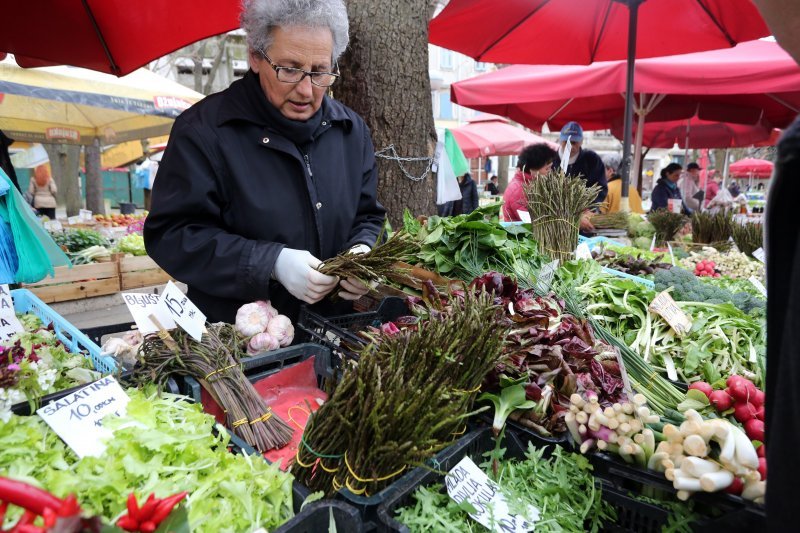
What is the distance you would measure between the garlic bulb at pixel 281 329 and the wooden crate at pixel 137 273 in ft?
19.9

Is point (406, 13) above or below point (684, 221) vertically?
above

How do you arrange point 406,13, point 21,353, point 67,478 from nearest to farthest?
1. point 67,478
2. point 21,353
3. point 406,13

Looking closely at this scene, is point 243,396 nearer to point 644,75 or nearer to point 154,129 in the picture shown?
point 644,75

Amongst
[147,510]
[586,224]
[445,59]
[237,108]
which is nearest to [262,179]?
[237,108]

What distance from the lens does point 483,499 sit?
1.28 metres

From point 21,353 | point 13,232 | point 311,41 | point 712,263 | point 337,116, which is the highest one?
point 311,41

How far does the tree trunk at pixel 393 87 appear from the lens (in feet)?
11.4

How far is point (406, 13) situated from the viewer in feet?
11.6

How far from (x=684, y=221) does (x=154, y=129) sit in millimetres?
10435

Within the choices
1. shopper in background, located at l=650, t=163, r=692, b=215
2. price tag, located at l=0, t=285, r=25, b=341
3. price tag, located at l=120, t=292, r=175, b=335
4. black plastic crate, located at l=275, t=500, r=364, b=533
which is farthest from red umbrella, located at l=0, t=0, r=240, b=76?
shopper in background, located at l=650, t=163, r=692, b=215

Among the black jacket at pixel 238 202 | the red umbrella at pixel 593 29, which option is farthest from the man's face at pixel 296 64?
the red umbrella at pixel 593 29

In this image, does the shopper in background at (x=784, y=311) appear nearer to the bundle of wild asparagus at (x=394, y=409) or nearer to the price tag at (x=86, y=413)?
the bundle of wild asparagus at (x=394, y=409)

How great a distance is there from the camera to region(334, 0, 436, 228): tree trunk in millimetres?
3486

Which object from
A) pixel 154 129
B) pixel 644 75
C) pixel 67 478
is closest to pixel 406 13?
pixel 67 478
